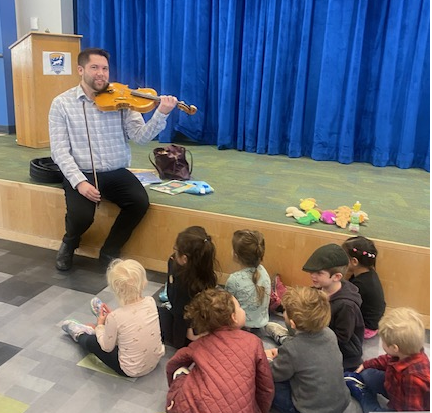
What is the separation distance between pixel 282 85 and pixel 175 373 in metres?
2.75

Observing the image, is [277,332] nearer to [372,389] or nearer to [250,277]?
[250,277]

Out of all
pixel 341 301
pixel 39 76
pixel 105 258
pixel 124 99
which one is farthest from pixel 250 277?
pixel 39 76

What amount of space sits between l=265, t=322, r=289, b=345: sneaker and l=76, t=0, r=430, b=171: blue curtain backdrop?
2.05 metres

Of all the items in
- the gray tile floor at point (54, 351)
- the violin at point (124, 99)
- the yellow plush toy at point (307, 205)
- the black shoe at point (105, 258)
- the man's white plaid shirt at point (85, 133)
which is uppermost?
the violin at point (124, 99)

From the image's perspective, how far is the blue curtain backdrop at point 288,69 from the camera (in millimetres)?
3441

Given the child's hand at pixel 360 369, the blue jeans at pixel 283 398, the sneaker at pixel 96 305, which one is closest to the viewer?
the blue jeans at pixel 283 398

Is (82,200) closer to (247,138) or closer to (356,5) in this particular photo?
(247,138)

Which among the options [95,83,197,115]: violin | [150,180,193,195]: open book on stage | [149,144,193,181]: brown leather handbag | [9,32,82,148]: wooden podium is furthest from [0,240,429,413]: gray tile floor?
[9,32,82,148]: wooden podium

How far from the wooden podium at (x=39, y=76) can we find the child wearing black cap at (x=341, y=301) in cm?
288

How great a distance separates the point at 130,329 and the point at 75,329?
380 millimetres

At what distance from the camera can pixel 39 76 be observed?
149 inches

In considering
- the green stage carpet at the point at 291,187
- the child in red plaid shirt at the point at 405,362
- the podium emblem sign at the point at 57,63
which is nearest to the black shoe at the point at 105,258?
the green stage carpet at the point at 291,187

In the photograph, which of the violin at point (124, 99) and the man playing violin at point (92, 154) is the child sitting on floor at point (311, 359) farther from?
the violin at point (124, 99)

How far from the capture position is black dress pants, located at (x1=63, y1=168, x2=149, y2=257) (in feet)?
7.92
